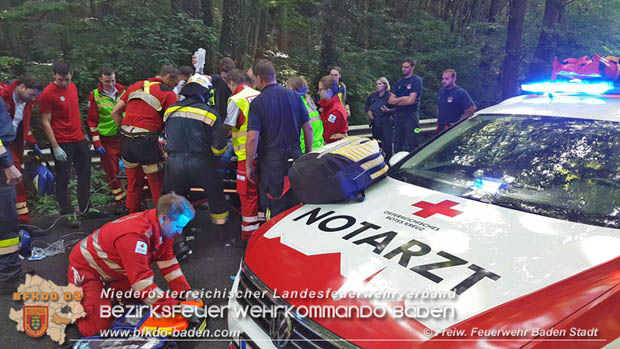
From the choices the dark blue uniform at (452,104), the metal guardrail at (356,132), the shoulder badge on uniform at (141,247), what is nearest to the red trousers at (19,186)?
the metal guardrail at (356,132)

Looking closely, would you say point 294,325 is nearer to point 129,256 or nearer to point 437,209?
point 437,209

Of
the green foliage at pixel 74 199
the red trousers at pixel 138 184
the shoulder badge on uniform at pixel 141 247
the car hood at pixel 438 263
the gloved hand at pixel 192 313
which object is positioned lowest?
the green foliage at pixel 74 199

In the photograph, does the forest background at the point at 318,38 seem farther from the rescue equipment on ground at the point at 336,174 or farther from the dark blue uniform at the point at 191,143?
the rescue equipment on ground at the point at 336,174

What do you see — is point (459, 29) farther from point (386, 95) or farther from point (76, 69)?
point (76, 69)

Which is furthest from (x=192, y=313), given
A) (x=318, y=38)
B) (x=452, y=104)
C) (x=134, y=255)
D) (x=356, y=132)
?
(x=318, y=38)

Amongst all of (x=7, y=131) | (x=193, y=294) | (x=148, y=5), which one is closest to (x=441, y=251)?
(x=193, y=294)

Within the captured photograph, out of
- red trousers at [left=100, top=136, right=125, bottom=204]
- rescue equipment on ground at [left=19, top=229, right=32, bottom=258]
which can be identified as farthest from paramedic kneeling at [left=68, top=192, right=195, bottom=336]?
red trousers at [left=100, top=136, right=125, bottom=204]

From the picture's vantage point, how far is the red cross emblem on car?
7.06 ft

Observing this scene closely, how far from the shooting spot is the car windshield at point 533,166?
2078mm

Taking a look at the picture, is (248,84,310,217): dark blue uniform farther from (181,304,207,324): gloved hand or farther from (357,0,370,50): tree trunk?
(357,0,370,50): tree trunk

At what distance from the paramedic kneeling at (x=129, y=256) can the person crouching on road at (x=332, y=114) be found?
3.31 metres

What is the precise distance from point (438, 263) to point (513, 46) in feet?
34.8

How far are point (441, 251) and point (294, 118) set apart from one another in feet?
7.62

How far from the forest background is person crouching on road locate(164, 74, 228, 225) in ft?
16.8
